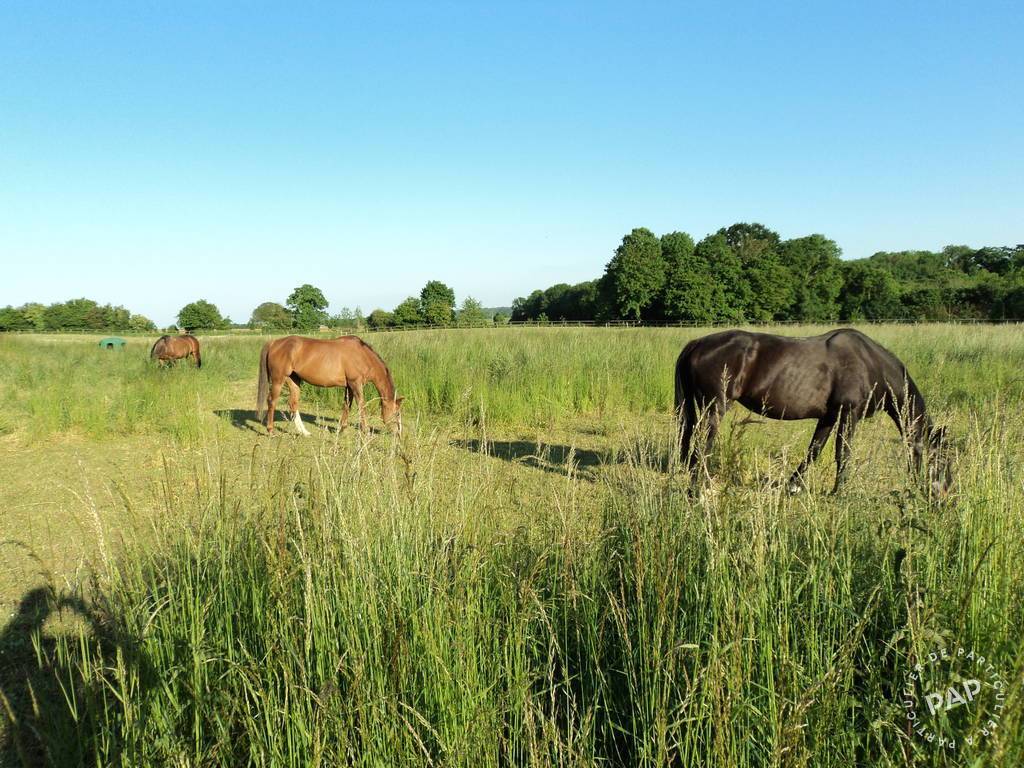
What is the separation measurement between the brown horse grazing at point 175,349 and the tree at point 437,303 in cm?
5937

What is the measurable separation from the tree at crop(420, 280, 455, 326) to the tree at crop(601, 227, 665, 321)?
30.1 metres

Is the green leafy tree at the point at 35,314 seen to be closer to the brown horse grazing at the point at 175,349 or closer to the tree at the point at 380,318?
the tree at the point at 380,318

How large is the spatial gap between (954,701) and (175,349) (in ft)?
61.0

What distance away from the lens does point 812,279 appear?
5197cm

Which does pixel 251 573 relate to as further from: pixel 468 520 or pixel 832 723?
pixel 832 723

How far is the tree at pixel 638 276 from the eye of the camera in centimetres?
5100

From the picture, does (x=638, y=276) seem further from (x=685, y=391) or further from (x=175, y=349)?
(x=685, y=391)

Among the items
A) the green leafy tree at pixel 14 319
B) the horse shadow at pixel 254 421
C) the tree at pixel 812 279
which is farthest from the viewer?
the green leafy tree at pixel 14 319

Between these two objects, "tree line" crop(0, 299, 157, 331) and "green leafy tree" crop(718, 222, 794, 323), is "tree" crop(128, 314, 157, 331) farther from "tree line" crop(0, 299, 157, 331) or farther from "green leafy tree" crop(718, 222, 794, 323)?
"green leafy tree" crop(718, 222, 794, 323)

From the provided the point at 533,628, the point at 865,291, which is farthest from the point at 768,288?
the point at 533,628

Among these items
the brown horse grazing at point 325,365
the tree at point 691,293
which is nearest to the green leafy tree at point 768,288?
the tree at point 691,293

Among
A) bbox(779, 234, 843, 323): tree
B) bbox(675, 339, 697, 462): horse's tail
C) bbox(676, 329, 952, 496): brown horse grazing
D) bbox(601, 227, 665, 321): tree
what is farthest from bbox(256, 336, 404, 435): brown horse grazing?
bbox(779, 234, 843, 323): tree

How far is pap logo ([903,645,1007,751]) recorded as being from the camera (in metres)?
1.43

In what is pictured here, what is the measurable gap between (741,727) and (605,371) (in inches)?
369
